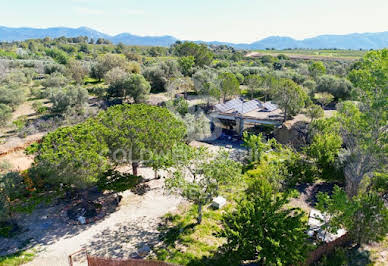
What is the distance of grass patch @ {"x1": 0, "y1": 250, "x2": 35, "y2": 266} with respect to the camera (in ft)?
49.2

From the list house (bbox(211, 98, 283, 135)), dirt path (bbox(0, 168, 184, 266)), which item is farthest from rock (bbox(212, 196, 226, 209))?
house (bbox(211, 98, 283, 135))

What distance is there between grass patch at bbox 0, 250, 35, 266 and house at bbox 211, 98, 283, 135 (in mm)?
30860

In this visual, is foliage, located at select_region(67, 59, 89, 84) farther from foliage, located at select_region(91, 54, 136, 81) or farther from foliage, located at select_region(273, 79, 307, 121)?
foliage, located at select_region(273, 79, 307, 121)

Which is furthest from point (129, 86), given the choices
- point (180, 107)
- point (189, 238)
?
→ point (189, 238)

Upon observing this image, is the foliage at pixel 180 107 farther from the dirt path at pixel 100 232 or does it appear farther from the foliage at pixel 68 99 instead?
the dirt path at pixel 100 232

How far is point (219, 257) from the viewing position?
15516 millimetres

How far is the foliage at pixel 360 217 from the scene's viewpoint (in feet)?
47.5

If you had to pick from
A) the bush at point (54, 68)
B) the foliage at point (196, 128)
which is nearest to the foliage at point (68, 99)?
the foliage at point (196, 128)

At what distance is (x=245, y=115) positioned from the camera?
40719 millimetres

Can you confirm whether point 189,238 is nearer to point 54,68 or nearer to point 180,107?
point 180,107

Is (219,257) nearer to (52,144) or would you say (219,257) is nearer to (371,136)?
(371,136)

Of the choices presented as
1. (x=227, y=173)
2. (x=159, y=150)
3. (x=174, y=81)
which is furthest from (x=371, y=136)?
(x=174, y=81)

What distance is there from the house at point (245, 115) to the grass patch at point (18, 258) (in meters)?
30.9

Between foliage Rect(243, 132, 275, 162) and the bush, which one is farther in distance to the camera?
the bush
